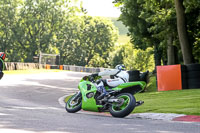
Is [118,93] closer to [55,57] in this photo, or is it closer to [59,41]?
[55,57]

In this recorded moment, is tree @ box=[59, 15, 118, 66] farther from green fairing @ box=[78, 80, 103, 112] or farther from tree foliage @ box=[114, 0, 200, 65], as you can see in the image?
green fairing @ box=[78, 80, 103, 112]

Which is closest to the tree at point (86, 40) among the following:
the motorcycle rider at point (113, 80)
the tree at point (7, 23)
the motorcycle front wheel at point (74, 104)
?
the tree at point (7, 23)

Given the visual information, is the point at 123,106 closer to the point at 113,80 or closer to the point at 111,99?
the point at 111,99

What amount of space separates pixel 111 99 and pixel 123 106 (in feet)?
1.17

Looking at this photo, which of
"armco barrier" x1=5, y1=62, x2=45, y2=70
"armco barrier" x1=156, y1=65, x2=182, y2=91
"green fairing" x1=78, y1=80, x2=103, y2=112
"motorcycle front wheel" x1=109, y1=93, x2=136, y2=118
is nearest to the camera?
"motorcycle front wheel" x1=109, y1=93, x2=136, y2=118

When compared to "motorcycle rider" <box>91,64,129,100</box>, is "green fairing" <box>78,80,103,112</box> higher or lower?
lower

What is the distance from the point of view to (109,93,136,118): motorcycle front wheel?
9.67m

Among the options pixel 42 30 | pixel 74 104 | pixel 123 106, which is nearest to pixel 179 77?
pixel 74 104

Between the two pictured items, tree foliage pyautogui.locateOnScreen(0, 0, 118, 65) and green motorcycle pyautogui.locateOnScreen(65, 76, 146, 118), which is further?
tree foliage pyautogui.locateOnScreen(0, 0, 118, 65)

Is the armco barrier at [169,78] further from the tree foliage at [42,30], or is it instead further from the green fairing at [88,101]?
the tree foliage at [42,30]

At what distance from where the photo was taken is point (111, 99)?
10148 mm

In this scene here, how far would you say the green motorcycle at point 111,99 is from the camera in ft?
32.4

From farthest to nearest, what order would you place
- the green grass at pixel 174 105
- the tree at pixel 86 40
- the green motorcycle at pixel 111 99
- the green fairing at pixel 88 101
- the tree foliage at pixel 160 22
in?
1. the tree at pixel 86 40
2. the tree foliage at pixel 160 22
3. the green grass at pixel 174 105
4. the green fairing at pixel 88 101
5. the green motorcycle at pixel 111 99

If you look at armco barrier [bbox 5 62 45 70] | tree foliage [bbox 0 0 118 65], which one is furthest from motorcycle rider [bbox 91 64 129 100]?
tree foliage [bbox 0 0 118 65]
